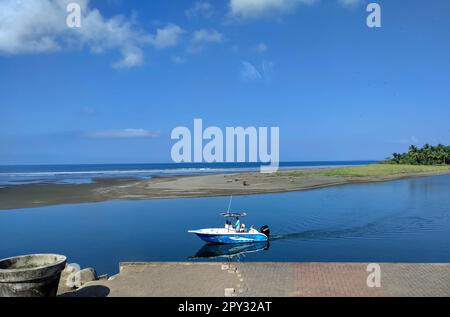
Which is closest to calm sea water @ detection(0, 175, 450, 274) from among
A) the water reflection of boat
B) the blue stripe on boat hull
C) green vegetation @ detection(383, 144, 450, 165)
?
the water reflection of boat

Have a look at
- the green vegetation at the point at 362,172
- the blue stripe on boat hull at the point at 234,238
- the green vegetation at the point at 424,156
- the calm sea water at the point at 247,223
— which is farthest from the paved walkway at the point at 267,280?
the green vegetation at the point at 424,156

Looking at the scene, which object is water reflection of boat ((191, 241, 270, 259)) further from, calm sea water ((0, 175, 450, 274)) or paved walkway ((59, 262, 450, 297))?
paved walkway ((59, 262, 450, 297))

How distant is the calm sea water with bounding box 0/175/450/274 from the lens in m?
20.7

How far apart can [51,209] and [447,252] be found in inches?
1197

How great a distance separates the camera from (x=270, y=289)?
11633 mm

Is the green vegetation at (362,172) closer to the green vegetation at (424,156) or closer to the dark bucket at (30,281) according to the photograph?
the green vegetation at (424,156)

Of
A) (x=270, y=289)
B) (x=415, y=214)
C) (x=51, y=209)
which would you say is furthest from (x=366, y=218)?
(x=51, y=209)

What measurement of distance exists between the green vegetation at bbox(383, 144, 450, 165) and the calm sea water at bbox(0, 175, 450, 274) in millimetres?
85463

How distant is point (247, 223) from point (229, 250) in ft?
21.9

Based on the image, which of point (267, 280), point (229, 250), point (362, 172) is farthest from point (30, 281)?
point (362, 172)

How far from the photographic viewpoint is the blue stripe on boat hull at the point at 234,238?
22.8 m

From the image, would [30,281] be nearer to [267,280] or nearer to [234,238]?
[267,280]
